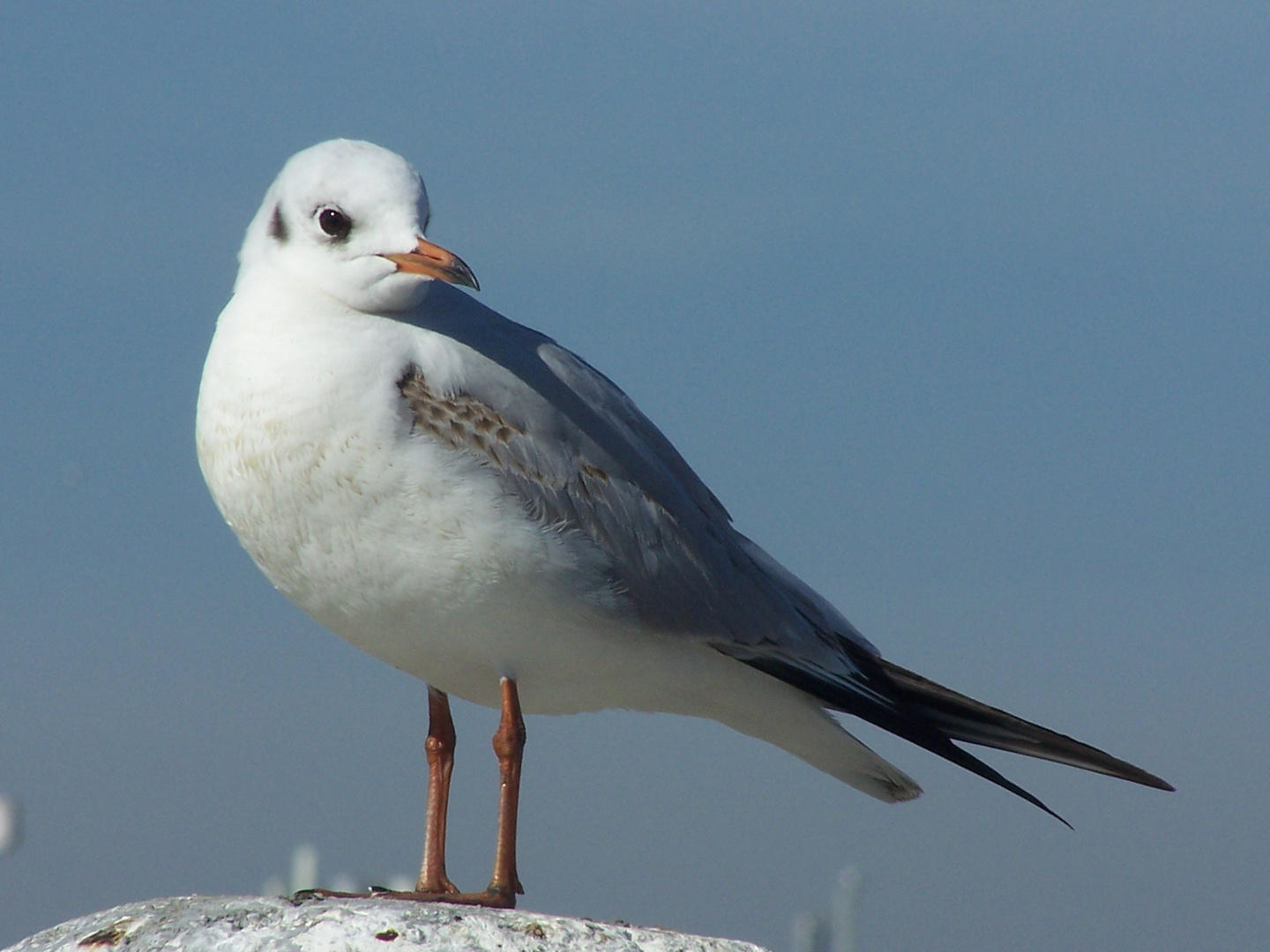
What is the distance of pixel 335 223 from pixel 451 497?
1.12 m

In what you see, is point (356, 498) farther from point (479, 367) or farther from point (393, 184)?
point (393, 184)

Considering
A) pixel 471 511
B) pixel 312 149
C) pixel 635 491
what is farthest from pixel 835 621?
pixel 312 149

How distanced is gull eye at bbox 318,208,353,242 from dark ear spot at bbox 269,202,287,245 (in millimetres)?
245

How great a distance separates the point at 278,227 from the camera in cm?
621

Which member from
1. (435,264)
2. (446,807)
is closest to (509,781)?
(446,807)

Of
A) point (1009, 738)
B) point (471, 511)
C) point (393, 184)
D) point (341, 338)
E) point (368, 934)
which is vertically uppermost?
point (393, 184)

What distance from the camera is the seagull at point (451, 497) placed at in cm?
586

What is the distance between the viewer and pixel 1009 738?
699cm

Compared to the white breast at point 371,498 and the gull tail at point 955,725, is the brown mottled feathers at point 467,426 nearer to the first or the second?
the white breast at point 371,498

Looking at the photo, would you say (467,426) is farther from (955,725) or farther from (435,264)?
(955,725)

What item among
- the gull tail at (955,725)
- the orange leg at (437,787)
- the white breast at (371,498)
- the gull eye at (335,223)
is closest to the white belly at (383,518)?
the white breast at (371,498)

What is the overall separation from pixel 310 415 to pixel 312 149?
109 cm

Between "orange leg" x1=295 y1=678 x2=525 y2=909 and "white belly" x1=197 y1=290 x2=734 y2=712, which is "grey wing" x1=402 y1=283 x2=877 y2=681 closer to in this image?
"white belly" x1=197 y1=290 x2=734 y2=712

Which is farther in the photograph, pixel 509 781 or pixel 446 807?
pixel 446 807
